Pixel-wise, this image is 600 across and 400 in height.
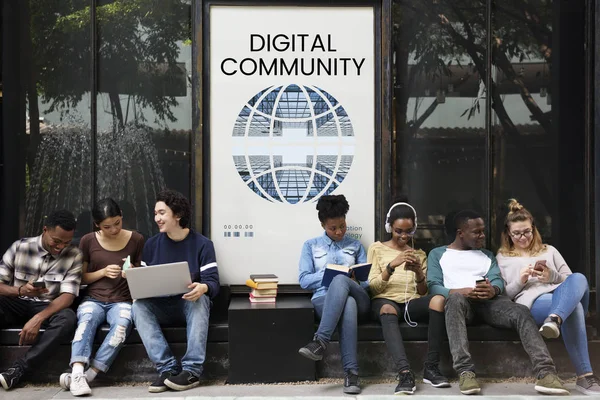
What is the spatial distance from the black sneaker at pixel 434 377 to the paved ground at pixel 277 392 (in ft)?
0.15

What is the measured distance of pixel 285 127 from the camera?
23.1ft

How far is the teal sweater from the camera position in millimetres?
6289

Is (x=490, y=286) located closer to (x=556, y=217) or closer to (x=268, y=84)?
(x=556, y=217)

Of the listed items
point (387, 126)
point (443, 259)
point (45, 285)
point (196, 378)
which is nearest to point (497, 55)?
point (387, 126)

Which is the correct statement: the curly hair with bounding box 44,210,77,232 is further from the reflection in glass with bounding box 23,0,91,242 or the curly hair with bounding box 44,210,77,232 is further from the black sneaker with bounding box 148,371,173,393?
the black sneaker with bounding box 148,371,173,393

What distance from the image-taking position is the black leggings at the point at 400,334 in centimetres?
598

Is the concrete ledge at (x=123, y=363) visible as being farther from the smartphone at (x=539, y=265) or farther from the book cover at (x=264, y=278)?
the smartphone at (x=539, y=265)

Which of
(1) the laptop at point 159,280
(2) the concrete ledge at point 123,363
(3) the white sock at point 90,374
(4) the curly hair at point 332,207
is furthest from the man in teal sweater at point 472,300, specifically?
(3) the white sock at point 90,374

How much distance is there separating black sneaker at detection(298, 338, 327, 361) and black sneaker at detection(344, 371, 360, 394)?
0.81 feet

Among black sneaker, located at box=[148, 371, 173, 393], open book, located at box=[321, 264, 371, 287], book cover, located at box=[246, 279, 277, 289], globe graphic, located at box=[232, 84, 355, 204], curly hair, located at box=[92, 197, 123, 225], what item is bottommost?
black sneaker, located at box=[148, 371, 173, 393]

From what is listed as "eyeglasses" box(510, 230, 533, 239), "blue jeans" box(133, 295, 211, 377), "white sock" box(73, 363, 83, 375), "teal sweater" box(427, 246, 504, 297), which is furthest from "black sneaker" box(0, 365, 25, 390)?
"eyeglasses" box(510, 230, 533, 239)

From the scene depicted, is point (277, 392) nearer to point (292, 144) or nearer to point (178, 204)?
point (178, 204)

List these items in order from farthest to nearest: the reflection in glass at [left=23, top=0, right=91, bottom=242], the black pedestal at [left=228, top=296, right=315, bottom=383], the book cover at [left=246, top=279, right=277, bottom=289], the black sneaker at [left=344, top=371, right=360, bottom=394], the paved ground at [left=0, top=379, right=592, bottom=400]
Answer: the reflection in glass at [left=23, top=0, right=91, bottom=242], the book cover at [left=246, top=279, right=277, bottom=289], the black pedestal at [left=228, top=296, right=315, bottom=383], the black sneaker at [left=344, top=371, right=360, bottom=394], the paved ground at [left=0, top=379, right=592, bottom=400]

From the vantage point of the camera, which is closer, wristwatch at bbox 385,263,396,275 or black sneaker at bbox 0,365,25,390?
black sneaker at bbox 0,365,25,390
